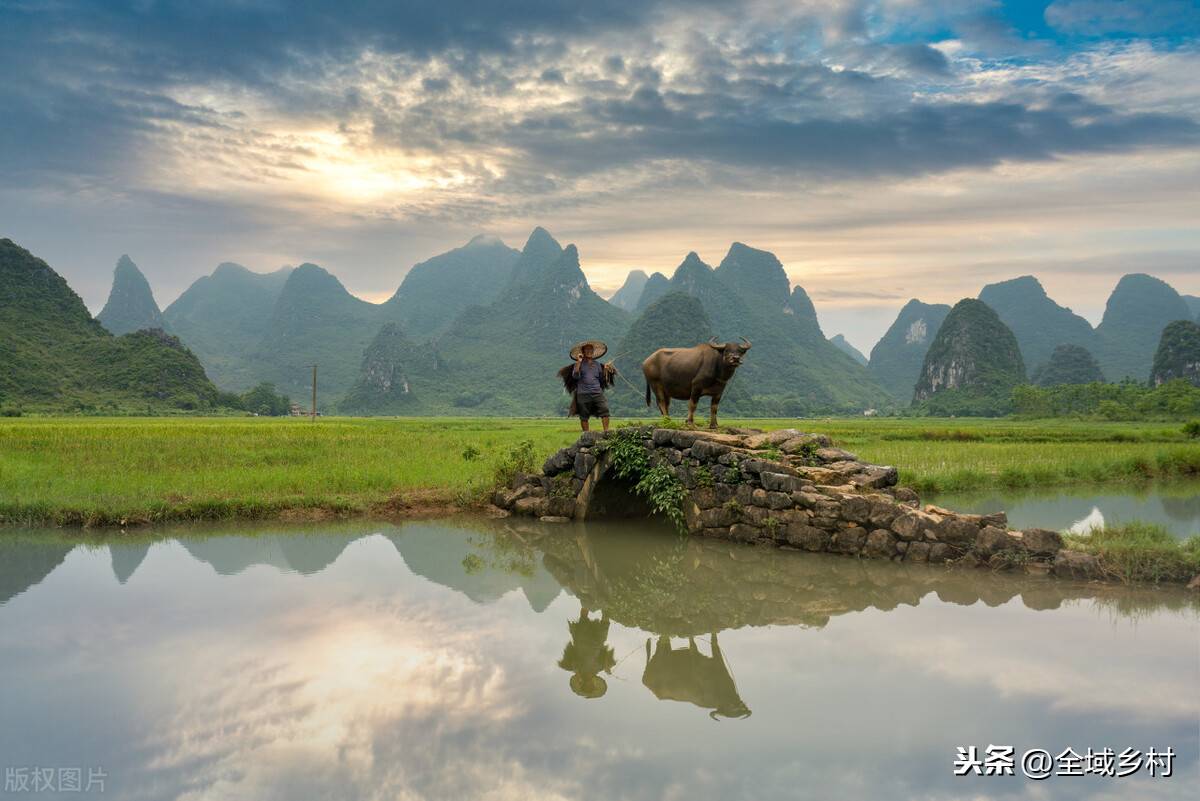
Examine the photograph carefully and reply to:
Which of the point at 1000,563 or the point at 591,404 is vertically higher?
the point at 591,404

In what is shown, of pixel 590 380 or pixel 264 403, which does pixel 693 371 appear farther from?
pixel 264 403

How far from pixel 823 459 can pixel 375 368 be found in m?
84.4

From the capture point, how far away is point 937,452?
16531 millimetres

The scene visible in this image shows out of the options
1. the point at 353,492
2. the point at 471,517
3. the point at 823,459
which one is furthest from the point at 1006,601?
the point at 353,492

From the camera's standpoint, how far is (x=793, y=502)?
751 cm

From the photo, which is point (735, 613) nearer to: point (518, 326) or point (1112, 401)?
point (1112, 401)

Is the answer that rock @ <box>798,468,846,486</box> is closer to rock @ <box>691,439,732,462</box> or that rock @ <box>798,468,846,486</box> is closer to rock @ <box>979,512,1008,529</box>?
rock @ <box>691,439,732,462</box>

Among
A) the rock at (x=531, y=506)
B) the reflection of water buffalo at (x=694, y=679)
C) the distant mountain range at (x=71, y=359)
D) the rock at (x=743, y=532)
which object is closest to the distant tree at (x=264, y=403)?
the distant mountain range at (x=71, y=359)

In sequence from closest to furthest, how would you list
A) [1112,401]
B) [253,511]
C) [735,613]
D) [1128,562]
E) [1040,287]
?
[735,613], [1128,562], [253,511], [1112,401], [1040,287]

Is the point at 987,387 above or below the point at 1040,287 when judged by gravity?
below

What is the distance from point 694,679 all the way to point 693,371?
5350 millimetres

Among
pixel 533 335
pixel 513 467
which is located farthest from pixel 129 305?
pixel 513 467

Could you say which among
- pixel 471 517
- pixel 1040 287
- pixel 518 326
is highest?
pixel 1040 287

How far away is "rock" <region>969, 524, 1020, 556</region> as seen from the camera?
255 inches
